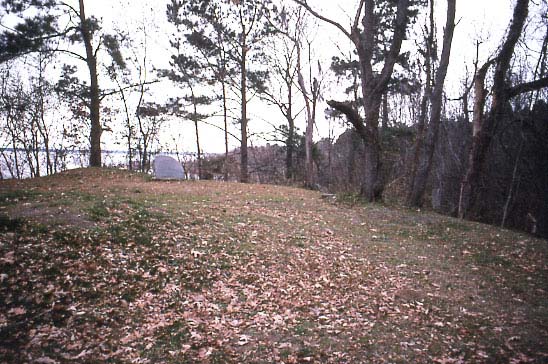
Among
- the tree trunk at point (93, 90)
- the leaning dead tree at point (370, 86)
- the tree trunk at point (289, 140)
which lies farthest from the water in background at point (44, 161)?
the leaning dead tree at point (370, 86)

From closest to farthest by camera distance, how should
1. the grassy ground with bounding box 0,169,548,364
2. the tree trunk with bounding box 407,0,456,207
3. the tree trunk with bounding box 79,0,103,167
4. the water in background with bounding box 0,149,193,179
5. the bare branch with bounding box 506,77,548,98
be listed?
the grassy ground with bounding box 0,169,548,364
the bare branch with bounding box 506,77,548,98
the tree trunk with bounding box 407,0,456,207
the tree trunk with bounding box 79,0,103,167
the water in background with bounding box 0,149,193,179

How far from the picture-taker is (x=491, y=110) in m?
9.84

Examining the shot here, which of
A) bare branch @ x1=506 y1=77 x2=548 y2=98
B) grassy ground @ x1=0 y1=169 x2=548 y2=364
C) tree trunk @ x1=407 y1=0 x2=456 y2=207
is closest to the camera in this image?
grassy ground @ x1=0 y1=169 x2=548 y2=364

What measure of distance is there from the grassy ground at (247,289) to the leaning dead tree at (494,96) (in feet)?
8.70

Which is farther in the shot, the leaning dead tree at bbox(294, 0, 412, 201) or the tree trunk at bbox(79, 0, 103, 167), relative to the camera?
the tree trunk at bbox(79, 0, 103, 167)

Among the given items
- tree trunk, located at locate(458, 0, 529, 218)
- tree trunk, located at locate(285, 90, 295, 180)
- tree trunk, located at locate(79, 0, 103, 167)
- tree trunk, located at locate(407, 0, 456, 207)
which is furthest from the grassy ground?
tree trunk, located at locate(285, 90, 295, 180)

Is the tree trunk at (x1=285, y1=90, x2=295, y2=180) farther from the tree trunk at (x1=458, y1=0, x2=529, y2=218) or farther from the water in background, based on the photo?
the tree trunk at (x1=458, y1=0, x2=529, y2=218)

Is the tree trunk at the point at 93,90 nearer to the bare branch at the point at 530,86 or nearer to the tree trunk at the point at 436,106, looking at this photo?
the tree trunk at the point at 436,106

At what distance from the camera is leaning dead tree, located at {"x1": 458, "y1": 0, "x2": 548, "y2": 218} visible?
9289 millimetres

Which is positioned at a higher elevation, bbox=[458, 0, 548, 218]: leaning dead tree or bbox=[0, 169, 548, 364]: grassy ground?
bbox=[458, 0, 548, 218]: leaning dead tree

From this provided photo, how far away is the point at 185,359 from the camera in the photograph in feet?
11.7

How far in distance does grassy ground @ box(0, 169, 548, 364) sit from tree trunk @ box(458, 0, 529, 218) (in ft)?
8.65

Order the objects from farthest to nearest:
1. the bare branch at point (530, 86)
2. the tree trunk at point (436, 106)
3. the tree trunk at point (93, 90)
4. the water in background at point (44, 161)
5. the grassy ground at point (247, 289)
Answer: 1. the water in background at point (44, 161)
2. the tree trunk at point (93, 90)
3. the tree trunk at point (436, 106)
4. the bare branch at point (530, 86)
5. the grassy ground at point (247, 289)

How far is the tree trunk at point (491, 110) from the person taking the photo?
9289 millimetres
